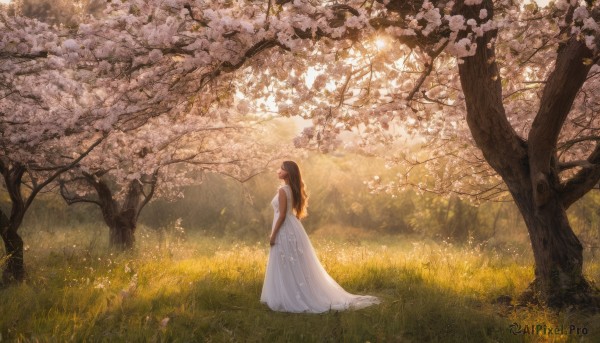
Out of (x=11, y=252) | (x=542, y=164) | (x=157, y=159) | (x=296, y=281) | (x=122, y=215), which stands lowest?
(x=296, y=281)

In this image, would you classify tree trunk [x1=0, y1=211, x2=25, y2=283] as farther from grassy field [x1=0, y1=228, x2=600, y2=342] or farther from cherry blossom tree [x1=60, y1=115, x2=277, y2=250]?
cherry blossom tree [x1=60, y1=115, x2=277, y2=250]

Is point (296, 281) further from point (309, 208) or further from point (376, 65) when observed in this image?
point (309, 208)

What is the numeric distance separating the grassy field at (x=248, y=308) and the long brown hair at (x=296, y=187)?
1.34 meters

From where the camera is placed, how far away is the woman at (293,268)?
6777mm

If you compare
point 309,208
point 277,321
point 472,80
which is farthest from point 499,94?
point 309,208

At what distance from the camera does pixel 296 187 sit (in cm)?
712

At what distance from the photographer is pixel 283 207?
23.2 feet

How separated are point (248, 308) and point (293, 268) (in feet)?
2.90

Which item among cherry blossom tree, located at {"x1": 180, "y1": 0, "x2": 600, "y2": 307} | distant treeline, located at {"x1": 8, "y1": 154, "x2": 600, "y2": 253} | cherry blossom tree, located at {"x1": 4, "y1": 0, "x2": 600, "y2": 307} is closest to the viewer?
Answer: cherry blossom tree, located at {"x1": 4, "y1": 0, "x2": 600, "y2": 307}

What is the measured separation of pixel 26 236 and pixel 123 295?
9.38 metres

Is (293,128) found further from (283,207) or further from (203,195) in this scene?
(283,207)

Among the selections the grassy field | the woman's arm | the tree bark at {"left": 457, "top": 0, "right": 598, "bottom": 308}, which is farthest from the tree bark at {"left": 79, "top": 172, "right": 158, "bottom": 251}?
the tree bark at {"left": 457, "top": 0, "right": 598, "bottom": 308}

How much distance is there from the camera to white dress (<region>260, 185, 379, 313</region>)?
6.71 meters

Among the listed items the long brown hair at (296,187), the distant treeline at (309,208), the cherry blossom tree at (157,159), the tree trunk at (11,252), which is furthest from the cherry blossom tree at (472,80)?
the distant treeline at (309,208)
